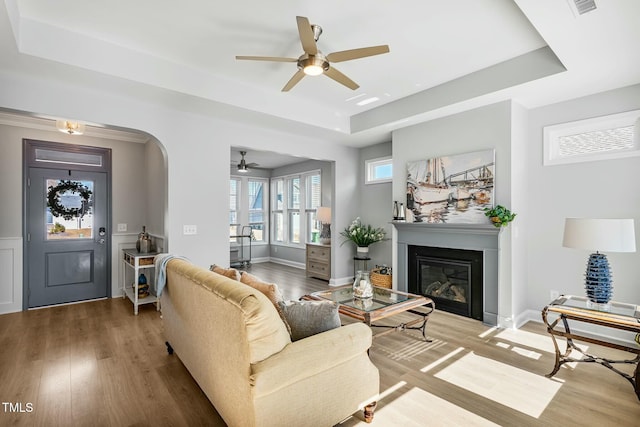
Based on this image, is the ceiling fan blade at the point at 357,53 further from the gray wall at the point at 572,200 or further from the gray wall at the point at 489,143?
the gray wall at the point at 572,200

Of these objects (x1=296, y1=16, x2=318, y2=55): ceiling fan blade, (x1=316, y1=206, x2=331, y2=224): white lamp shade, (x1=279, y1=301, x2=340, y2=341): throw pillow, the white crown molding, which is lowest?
(x1=279, y1=301, x2=340, y2=341): throw pillow

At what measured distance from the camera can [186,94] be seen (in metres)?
3.56

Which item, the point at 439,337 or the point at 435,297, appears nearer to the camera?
the point at 439,337

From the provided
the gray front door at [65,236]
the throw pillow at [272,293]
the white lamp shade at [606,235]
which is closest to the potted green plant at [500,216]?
the white lamp shade at [606,235]

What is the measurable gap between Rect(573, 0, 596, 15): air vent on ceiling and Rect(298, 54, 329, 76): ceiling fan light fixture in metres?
1.80

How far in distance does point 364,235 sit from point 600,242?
3.62 metres

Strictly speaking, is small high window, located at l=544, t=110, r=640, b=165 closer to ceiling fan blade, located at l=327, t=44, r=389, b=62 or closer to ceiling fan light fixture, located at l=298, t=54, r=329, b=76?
ceiling fan blade, located at l=327, t=44, r=389, b=62

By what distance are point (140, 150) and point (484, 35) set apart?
5182 millimetres

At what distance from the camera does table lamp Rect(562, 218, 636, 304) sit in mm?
2492

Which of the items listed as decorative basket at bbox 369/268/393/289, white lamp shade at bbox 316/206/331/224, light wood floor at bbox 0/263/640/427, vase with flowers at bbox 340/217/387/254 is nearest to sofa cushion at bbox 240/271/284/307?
light wood floor at bbox 0/263/640/427

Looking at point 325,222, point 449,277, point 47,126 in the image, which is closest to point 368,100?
point 449,277

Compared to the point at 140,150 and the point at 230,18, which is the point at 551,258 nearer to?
the point at 230,18

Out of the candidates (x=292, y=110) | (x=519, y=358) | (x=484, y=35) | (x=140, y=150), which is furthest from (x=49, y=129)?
(x=519, y=358)

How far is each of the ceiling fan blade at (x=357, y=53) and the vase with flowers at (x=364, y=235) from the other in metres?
3.65
